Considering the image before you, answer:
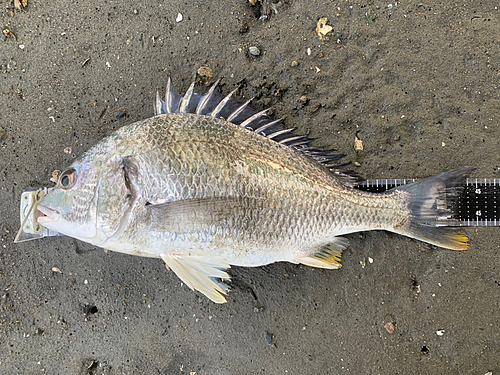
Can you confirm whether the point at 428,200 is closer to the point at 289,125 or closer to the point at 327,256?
the point at 327,256

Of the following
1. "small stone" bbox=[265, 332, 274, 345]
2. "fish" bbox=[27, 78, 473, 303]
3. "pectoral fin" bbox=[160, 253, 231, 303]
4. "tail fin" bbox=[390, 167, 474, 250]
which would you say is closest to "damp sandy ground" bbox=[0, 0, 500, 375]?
"small stone" bbox=[265, 332, 274, 345]

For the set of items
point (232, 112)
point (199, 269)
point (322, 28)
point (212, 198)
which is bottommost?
point (199, 269)

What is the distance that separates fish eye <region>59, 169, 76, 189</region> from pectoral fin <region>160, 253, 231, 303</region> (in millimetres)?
657

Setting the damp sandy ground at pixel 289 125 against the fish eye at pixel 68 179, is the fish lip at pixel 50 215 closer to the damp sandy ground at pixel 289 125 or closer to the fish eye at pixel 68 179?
the fish eye at pixel 68 179

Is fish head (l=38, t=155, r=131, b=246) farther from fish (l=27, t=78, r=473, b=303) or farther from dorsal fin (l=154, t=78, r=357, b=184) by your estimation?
dorsal fin (l=154, t=78, r=357, b=184)

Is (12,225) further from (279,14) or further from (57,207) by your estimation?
(279,14)

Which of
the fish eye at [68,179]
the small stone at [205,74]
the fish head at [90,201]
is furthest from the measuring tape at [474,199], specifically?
the fish eye at [68,179]

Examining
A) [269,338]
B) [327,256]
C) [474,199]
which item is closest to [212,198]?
[327,256]

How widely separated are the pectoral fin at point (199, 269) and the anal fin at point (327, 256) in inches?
19.9

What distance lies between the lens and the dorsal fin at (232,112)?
6.24ft

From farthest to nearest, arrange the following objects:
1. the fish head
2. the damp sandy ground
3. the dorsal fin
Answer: the damp sandy ground < the dorsal fin < the fish head

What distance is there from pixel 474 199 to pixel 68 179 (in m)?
2.63

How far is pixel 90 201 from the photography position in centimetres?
172

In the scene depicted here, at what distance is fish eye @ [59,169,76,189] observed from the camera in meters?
1.77
